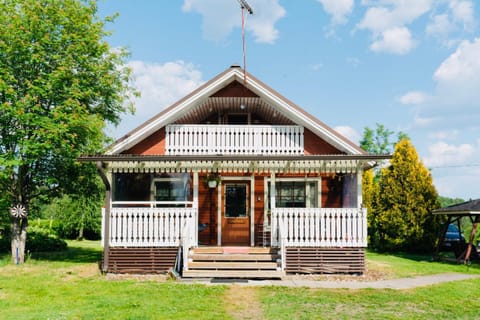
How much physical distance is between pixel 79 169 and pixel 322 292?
10.0 m

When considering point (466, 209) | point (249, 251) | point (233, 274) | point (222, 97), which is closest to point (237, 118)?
point (222, 97)

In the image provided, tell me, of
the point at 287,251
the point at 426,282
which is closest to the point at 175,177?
the point at 287,251

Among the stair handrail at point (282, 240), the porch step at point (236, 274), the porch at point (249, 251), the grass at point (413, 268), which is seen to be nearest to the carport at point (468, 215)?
the grass at point (413, 268)

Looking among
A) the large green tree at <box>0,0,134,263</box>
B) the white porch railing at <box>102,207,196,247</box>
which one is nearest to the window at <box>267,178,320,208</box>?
the white porch railing at <box>102,207,196,247</box>

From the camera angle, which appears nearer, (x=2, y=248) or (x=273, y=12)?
(x=273, y=12)

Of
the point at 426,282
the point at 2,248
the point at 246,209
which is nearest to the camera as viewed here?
the point at 426,282

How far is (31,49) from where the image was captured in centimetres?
1438

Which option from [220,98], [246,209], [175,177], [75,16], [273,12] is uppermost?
[75,16]

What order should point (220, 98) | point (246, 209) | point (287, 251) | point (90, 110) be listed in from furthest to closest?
point (90, 110) < point (246, 209) < point (220, 98) < point (287, 251)

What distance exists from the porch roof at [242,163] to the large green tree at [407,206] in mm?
6334

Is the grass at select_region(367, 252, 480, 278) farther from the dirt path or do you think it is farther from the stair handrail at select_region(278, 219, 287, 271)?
the dirt path

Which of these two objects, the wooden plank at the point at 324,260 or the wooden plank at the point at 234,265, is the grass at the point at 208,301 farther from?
the wooden plank at the point at 324,260

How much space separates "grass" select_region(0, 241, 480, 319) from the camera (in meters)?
7.40

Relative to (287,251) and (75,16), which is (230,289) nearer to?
(287,251)
